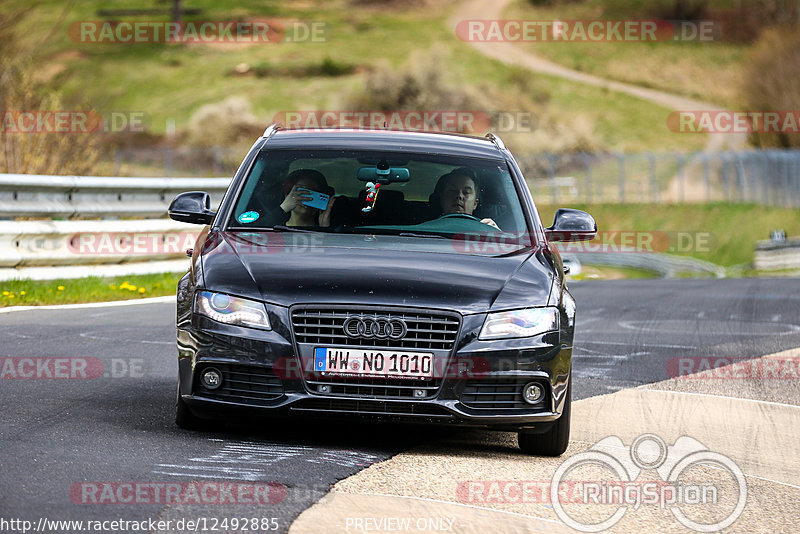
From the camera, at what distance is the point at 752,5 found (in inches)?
4481

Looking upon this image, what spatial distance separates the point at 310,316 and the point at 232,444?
79 centimetres

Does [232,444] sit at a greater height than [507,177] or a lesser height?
lesser

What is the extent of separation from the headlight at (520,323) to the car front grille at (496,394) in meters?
0.22

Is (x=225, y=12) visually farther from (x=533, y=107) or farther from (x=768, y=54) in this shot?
(x=768, y=54)

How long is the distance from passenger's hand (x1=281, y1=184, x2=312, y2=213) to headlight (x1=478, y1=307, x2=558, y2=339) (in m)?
1.63

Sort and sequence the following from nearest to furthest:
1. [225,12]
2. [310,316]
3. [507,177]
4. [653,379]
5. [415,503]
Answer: [415,503] → [310,316] → [507,177] → [653,379] → [225,12]

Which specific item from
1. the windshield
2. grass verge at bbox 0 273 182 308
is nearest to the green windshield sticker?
the windshield

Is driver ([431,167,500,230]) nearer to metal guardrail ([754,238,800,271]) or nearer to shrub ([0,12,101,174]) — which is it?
shrub ([0,12,101,174])

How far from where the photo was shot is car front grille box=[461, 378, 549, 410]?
258 inches

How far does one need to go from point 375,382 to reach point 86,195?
9.03m

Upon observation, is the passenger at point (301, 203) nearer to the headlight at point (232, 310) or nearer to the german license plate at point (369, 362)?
the headlight at point (232, 310)

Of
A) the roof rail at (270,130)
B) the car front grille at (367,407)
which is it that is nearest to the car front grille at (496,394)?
the car front grille at (367,407)

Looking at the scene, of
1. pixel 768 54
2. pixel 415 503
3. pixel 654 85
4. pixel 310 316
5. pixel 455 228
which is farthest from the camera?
pixel 654 85

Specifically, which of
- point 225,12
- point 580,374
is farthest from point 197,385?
point 225,12
